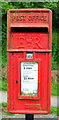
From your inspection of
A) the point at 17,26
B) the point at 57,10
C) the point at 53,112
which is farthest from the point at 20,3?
the point at 17,26

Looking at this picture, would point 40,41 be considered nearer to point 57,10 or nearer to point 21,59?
point 21,59

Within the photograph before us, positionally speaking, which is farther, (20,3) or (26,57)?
(20,3)

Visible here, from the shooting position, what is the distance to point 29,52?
7.73 ft

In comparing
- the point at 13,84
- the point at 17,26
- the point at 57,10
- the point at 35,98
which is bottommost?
the point at 35,98

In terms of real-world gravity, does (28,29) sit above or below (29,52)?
above

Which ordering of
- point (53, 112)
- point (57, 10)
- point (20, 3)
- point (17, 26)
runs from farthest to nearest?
point (57, 10), point (20, 3), point (53, 112), point (17, 26)

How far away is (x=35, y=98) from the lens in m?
2.41

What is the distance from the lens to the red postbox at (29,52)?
2350 mm

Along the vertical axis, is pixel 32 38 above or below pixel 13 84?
above

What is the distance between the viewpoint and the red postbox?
2350mm

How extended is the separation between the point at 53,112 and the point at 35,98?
5.62 feet

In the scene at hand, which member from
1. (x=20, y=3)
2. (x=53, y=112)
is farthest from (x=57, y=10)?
(x=53, y=112)

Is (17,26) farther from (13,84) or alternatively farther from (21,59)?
(13,84)

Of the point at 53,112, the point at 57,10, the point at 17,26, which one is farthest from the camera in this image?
the point at 57,10
